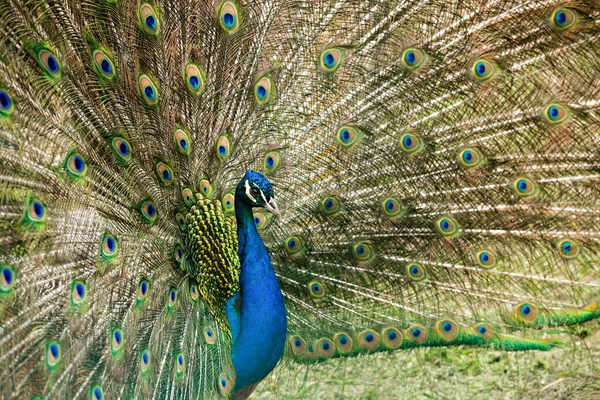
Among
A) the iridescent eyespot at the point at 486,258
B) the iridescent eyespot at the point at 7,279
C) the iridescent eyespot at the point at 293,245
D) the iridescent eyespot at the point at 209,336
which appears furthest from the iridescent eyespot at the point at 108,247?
the iridescent eyespot at the point at 486,258

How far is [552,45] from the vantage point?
265cm

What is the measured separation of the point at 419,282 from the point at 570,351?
3.30 ft

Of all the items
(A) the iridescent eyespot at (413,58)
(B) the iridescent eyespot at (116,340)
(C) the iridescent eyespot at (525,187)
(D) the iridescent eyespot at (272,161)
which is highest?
(A) the iridescent eyespot at (413,58)

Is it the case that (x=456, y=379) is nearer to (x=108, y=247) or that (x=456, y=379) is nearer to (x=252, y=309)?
(x=252, y=309)

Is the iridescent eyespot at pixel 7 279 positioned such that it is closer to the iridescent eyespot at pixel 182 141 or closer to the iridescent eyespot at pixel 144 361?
the iridescent eyespot at pixel 144 361

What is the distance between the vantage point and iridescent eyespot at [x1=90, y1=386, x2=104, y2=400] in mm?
2113

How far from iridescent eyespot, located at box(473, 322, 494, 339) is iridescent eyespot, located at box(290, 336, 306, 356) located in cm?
71

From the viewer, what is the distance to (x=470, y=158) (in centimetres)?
281

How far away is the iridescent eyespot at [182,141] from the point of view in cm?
253

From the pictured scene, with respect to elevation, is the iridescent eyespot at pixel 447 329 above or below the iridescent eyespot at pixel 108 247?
below

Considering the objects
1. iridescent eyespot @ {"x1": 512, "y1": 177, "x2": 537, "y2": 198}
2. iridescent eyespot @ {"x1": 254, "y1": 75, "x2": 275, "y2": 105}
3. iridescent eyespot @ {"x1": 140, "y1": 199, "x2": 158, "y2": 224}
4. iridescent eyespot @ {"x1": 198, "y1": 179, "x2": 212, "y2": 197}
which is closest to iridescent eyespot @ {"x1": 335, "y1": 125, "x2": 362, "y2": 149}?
iridescent eyespot @ {"x1": 254, "y1": 75, "x2": 275, "y2": 105}

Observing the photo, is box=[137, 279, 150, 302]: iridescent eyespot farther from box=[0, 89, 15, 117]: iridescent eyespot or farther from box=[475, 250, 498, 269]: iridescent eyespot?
box=[475, 250, 498, 269]: iridescent eyespot

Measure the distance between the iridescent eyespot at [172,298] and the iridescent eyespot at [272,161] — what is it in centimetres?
60

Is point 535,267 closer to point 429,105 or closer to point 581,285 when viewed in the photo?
point 581,285
